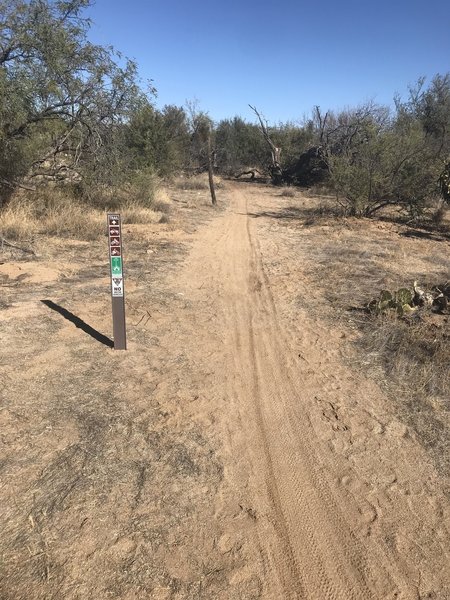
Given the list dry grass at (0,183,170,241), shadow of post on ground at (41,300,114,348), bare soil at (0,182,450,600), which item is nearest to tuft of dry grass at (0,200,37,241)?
dry grass at (0,183,170,241)

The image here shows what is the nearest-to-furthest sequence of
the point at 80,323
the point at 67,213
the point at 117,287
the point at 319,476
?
1. the point at 319,476
2. the point at 117,287
3. the point at 80,323
4. the point at 67,213

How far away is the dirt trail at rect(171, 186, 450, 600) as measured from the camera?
2555 mm

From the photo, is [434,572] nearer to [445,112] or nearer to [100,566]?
[100,566]

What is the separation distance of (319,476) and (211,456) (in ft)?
2.69

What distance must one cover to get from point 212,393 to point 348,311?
3.17 metres

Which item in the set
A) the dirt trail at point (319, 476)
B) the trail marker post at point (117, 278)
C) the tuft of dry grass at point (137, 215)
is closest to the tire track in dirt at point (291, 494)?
the dirt trail at point (319, 476)

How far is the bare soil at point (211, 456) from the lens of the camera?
99.2 inches

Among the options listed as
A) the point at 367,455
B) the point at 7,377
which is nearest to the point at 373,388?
the point at 367,455

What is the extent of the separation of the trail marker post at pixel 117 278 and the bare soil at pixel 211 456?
0.20 meters

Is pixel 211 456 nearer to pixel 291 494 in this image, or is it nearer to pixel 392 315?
pixel 291 494

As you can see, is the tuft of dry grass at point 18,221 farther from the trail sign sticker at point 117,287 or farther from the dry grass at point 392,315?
the dry grass at point 392,315

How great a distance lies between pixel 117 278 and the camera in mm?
4859

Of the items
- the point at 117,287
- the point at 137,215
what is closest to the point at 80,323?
the point at 117,287

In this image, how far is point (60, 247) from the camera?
963cm
